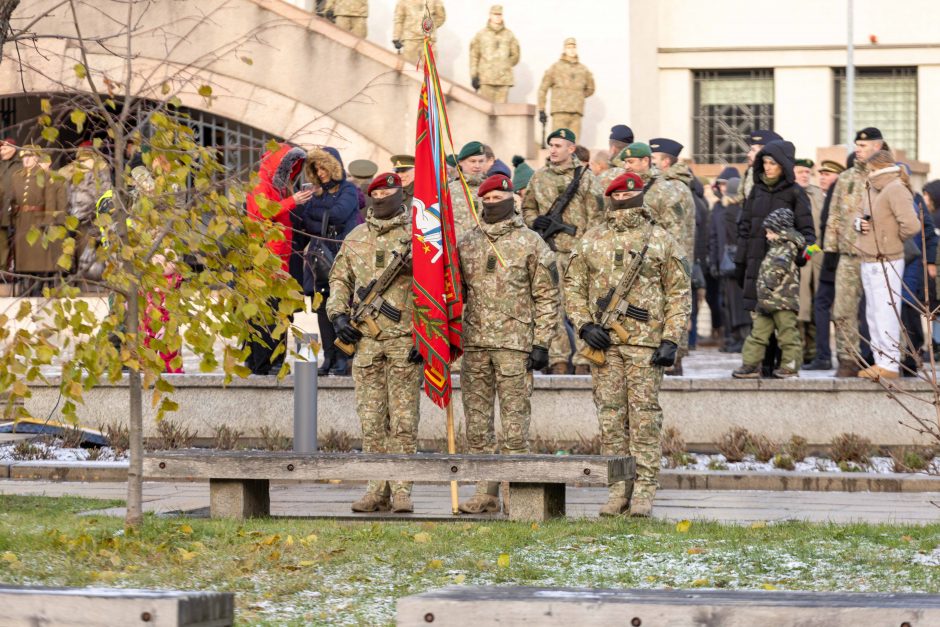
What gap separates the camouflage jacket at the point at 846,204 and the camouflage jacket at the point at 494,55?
42.5 feet

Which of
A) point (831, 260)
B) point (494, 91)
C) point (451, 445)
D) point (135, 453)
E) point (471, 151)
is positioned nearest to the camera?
point (135, 453)

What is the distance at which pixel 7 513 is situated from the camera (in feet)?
37.0

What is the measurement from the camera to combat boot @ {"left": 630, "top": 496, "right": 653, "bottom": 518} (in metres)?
11.2

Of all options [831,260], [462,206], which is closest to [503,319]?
[462,206]

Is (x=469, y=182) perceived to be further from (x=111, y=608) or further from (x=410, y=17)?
(x=410, y=17)

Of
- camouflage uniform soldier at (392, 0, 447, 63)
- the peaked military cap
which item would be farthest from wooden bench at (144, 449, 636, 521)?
camouflage uniform soldier at (392, 0, 447, 63)

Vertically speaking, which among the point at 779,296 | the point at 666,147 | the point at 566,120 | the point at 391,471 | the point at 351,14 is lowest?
the point at 391,471

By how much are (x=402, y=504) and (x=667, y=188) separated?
15.6ft

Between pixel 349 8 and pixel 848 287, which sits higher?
pixel 349 8

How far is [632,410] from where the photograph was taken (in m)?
11.4

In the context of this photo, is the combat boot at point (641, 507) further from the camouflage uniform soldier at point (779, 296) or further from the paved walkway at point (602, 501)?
the camouflage uniform soldier at point (779, 296)

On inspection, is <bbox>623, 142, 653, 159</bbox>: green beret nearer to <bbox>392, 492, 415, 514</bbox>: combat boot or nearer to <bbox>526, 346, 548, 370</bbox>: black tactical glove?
<bbox>526, 346, 548, 370</bbox>: black tactical glove

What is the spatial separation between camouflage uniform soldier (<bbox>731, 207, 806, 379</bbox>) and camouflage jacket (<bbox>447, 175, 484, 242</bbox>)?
2.54 meters

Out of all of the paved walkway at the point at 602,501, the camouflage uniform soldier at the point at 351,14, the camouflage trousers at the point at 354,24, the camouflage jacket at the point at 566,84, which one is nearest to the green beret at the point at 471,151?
the paved walkway at the point at 602,501
